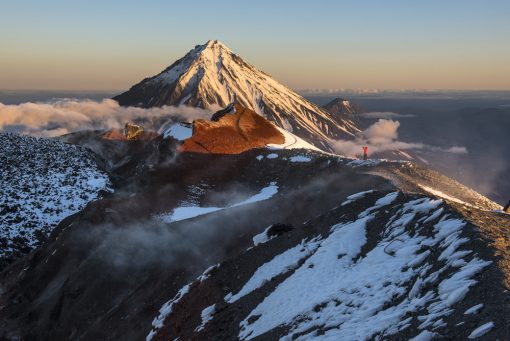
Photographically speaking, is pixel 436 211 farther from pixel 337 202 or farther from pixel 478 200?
pixel 478 200

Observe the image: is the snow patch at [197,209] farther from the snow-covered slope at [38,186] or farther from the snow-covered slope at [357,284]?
the snow-covered slope at [38,186]

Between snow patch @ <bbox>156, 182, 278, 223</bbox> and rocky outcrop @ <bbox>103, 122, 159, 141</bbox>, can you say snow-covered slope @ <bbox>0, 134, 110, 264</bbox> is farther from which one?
rocky outcrop @ <bbox>103, 122, 159, 141</bbox>

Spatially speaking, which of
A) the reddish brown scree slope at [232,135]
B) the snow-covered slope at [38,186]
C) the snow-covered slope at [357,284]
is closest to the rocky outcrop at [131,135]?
the snow-covered slope at [38,186]

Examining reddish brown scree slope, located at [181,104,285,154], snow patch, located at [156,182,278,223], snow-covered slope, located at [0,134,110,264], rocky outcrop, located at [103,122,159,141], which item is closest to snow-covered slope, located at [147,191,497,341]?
snow patch, located at [156,182,278,223]

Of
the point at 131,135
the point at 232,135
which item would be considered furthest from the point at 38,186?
the point at 131,135

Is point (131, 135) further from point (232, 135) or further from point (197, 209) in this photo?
point (197, 209)
